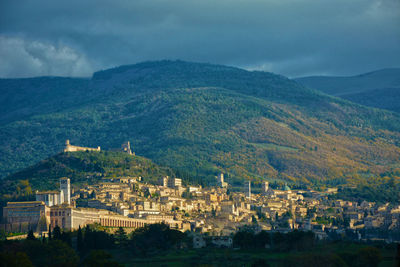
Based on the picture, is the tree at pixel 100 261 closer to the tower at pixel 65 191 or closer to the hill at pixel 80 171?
the tower at pixel 65 191

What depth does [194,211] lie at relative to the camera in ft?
491

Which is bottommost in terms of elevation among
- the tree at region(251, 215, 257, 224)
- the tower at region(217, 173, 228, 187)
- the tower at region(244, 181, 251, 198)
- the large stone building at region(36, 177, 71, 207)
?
the tree at region(251, 215, 257, 224)

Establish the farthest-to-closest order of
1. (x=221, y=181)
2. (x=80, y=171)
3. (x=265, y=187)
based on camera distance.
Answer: (x=221, y=181) < (x=265, y=187) < (x=80, y=171)

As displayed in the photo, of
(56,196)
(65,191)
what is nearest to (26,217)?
(56,196)

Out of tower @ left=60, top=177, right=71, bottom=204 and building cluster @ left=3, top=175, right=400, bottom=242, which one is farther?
tower @ left=60, top=177, right=71, bottom=204

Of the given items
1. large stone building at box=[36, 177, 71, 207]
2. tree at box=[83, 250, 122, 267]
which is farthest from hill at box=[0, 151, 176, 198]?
tree at box=[83, 250, 122, 267]

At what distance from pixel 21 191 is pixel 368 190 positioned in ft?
231

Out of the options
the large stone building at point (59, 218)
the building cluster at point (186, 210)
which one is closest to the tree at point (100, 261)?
the large stone building at point (59, 218)

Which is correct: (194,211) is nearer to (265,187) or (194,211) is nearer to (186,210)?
(186,210)

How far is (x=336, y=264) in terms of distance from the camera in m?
84.6

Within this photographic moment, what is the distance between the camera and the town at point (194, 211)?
125875mm

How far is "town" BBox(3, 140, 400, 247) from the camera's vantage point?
413ft

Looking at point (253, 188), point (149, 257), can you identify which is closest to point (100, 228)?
point (149, 257)

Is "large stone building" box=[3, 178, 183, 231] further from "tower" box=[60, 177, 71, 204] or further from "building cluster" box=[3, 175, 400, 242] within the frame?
"tower" box=[60, 177, 71, 204]
